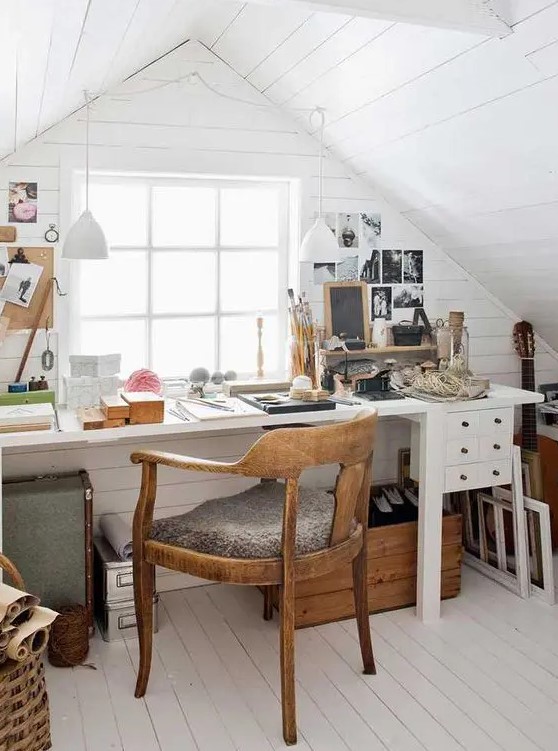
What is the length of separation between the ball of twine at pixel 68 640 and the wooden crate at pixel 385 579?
2.47ft

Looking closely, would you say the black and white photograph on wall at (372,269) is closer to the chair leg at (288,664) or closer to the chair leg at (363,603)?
the chair leg at (363,603)

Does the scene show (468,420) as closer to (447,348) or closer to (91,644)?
(447,348)

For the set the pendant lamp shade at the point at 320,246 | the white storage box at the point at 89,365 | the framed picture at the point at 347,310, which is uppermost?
the pendant lamp shade at the point at 320,246

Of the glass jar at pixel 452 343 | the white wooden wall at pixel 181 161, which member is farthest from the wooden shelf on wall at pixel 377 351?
the white wooden wall at pixel 181 161

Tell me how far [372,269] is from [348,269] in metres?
0.11

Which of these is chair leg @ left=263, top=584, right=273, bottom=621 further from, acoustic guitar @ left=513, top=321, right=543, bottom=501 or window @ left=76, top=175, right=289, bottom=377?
acoustic guitar @ left=513, top=321, right=543, bottom=501

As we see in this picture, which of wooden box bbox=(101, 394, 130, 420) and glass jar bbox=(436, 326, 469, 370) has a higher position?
glass jar bbox=(436, 326, 469, 370)

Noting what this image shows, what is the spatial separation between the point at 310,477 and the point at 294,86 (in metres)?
1.60

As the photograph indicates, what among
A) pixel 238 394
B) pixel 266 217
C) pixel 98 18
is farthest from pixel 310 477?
pixel 98 18

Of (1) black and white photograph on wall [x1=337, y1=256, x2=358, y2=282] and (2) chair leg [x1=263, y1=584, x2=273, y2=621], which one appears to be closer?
(2) chair leg [x1=263, y1=584, x2=273, y2=621]

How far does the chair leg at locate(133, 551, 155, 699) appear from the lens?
2.32 m

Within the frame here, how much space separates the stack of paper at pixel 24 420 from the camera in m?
2.36

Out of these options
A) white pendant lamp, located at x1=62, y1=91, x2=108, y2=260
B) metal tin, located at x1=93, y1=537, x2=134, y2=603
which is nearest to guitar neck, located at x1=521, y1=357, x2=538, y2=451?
metal tin, located at x1=93, y1=537, x2=134, y2=603

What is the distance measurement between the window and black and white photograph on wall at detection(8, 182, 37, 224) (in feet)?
0.75
